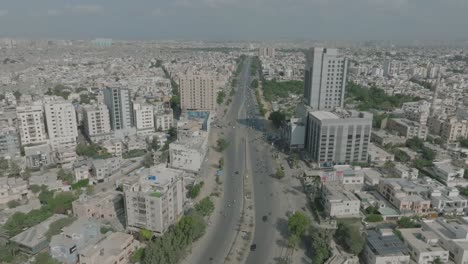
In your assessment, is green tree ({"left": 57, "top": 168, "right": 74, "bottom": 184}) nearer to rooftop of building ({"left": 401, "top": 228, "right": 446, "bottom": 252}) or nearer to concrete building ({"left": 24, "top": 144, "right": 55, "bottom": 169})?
concrete building ({"left": 24, "top": 144, "right": 55, "bottom": 169})

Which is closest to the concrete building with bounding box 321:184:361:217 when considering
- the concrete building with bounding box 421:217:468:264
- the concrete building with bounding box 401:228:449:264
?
the concrete building with bounding box 401:228:449:264

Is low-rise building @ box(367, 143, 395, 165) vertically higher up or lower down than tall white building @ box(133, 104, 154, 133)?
lower down

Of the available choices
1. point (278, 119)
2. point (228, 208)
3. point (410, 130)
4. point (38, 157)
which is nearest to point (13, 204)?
point (38, 157)

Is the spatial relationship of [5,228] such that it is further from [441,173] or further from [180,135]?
[441,173]

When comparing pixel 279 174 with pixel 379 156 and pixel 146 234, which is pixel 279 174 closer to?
→ pixel 379 156

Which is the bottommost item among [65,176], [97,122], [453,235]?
[65,176]

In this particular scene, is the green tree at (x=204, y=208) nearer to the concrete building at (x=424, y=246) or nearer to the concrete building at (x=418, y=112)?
the concrete building at (x=424, y=246)
